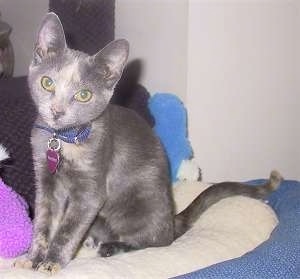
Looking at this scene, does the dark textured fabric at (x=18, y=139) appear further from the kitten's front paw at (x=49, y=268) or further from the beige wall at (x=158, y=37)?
the beige wall at (x=158, y=37)

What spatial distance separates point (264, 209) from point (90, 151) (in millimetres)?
699

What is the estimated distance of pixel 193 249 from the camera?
1437mm

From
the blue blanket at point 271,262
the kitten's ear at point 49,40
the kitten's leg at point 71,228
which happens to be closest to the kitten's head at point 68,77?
the kitten's ear at point 49,40

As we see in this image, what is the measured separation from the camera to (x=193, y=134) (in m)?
1.97

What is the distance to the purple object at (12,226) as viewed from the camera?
1315mm

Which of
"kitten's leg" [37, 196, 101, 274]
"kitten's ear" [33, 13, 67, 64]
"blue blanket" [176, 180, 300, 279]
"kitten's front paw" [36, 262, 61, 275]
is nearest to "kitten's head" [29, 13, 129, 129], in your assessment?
"kitten's ear" [33, 13, 67, 64]

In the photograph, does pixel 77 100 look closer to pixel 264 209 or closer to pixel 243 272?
pixel 243 272

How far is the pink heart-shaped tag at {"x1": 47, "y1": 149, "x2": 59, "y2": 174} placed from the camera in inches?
51.9

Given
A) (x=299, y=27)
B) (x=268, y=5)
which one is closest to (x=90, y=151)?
(x=268, y=5)

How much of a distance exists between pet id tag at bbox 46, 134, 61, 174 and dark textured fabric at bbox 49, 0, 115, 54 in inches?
25.6

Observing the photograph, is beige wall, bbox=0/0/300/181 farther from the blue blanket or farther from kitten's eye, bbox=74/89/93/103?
kitten's eye, bbox=74/89/93/103

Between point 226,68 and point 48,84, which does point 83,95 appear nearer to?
point 48,84

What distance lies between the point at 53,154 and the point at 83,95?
0.61ft

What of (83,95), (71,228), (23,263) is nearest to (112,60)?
(83,95)
